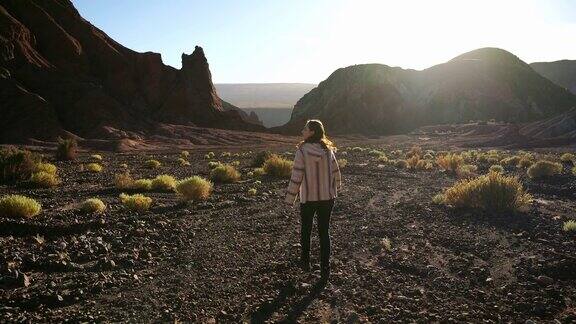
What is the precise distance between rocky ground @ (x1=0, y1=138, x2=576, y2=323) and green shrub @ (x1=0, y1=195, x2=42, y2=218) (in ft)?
1.07

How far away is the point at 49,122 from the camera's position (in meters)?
50.5

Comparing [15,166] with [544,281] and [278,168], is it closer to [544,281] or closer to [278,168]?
[278,168]

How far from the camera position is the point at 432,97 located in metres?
110

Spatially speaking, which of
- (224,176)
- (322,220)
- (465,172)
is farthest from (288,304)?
(465,172)

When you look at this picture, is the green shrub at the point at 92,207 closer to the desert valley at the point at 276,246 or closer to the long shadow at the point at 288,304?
the desert valley at the point at 276,246

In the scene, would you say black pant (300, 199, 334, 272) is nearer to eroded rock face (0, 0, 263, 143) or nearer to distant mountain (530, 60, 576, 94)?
eroded rock face (0, 0, 263, 143)

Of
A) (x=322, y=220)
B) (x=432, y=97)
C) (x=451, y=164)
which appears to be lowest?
(x=451, y=164)

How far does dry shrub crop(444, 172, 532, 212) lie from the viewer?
38.0ft

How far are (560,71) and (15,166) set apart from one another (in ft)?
611

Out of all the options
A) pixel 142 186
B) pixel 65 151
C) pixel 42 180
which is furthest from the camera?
pixel 65 151

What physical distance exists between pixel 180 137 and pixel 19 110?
1923cm

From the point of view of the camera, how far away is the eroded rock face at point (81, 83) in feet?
170

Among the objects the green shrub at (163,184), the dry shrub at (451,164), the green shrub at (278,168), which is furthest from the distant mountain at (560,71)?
the green shrub at (163,184)

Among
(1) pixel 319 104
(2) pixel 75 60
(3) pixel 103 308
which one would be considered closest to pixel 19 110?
(2) pixel 75 60
